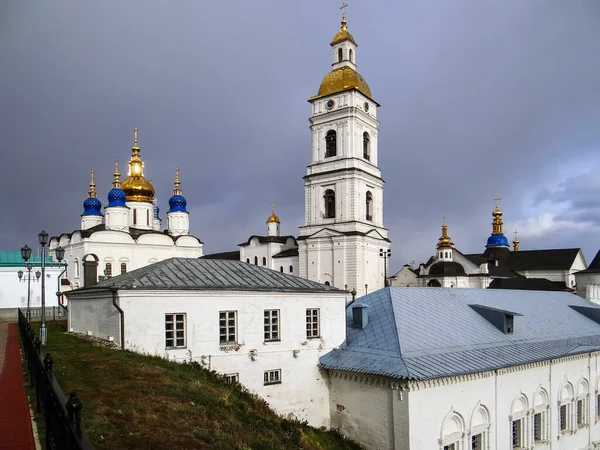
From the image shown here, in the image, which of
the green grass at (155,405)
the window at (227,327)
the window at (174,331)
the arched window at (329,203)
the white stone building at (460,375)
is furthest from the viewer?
the arched window at (329,203)

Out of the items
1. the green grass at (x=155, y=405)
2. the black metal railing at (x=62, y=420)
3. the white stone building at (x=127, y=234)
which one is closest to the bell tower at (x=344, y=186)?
the white stone building at (x=127, y=234)

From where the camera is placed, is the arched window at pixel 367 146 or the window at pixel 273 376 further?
the arched window at pixel 367 146

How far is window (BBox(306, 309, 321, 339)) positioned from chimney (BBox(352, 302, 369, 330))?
1.82 meters

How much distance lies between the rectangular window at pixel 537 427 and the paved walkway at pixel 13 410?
1933cm

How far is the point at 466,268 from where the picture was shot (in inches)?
2304

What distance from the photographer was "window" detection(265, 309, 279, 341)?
18031mm

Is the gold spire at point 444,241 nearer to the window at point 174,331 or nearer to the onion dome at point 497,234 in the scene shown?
the onion dome at point 497,234

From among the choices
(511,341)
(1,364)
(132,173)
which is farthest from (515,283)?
(1,364)

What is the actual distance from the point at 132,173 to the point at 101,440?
51.7 metres

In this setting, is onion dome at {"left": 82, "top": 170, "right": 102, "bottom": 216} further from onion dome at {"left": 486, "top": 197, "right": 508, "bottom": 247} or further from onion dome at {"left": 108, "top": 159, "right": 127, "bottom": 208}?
onion dome at {"left": 486, "top": 197, "right": 508, "bottom": 247}

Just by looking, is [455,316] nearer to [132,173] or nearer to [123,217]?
[123,217]

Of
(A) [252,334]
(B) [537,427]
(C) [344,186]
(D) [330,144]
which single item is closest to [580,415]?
(B) [537,427]

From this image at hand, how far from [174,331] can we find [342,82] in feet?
123

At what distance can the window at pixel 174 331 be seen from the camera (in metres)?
15.9
